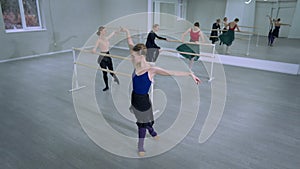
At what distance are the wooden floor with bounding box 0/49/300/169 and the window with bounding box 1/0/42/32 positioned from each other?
275cm

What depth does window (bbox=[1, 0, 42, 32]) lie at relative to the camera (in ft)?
21.7

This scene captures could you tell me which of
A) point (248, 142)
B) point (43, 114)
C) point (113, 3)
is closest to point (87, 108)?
point (43, 114)

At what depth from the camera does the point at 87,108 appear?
3.76 m

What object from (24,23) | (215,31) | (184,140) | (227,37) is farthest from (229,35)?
(24,23)

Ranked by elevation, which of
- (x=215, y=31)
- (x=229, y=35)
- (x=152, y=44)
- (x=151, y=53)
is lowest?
(x=151, y=53)

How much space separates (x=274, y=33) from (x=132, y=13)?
487 cm

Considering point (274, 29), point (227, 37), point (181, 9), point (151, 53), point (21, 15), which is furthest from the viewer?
point (21, 15)

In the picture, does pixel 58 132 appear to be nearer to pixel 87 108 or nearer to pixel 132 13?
pixel 87 108

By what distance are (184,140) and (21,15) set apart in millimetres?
6717

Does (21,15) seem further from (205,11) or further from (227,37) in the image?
(227,37)

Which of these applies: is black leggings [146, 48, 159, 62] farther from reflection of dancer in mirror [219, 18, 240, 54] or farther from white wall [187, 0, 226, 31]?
reflection of dancer in mirror [219, 18, 240, 54]

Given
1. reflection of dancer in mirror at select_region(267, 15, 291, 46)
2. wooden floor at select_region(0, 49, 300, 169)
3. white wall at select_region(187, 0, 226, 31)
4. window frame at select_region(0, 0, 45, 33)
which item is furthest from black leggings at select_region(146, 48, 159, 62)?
window frame at select_region(0, 0, 45, 33)

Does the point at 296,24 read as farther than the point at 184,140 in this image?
Yes

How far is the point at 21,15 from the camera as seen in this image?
6.94 m
